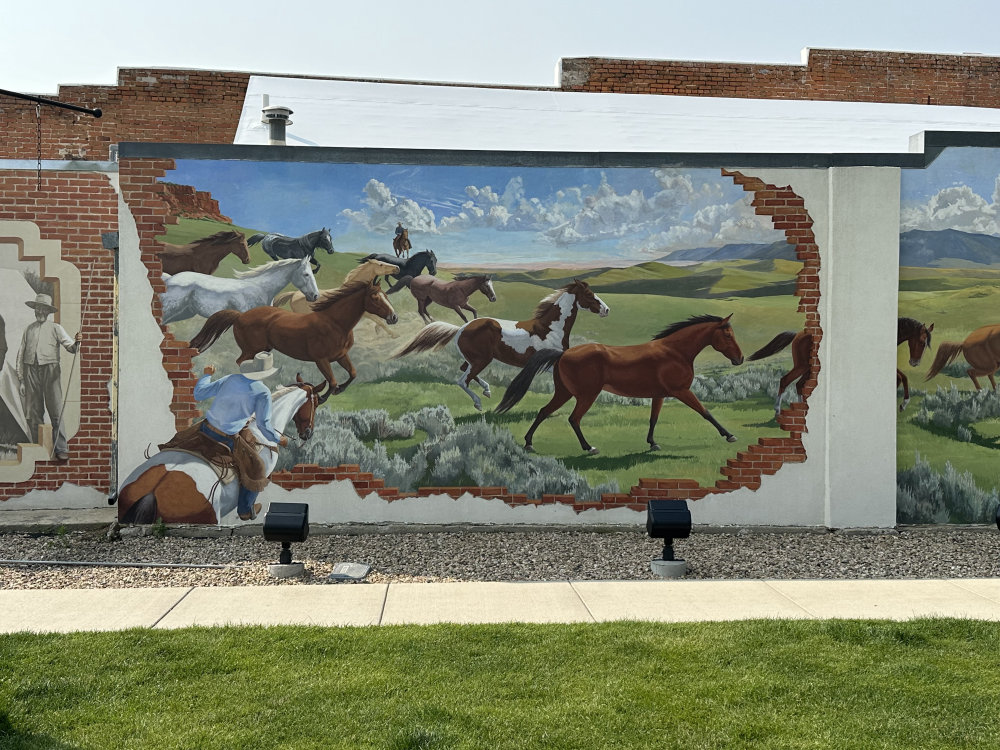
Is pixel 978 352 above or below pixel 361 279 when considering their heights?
below

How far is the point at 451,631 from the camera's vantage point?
6.41 m

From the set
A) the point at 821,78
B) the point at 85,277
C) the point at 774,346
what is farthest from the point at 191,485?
the point at 821,78

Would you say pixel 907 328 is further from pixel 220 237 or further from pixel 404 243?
pixel 220 237

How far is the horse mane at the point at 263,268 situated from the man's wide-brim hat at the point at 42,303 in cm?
277

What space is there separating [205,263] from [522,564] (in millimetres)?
4629

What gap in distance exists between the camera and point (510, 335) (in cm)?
1024

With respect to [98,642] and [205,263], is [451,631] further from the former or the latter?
[205,263]

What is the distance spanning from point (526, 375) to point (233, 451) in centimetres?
323

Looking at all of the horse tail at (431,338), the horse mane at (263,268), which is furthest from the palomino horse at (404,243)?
the horse mane at (263,268)

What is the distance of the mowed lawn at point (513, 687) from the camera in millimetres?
4703

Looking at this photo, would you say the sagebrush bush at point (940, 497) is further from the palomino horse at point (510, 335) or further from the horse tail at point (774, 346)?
the palomino horse at point (510, 335)

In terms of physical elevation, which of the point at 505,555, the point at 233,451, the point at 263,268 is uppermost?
the point at 263,268

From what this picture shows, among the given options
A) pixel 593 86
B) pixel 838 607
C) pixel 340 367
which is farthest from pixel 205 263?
pixel 593 86

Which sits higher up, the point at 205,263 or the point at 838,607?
the point at 205,263
